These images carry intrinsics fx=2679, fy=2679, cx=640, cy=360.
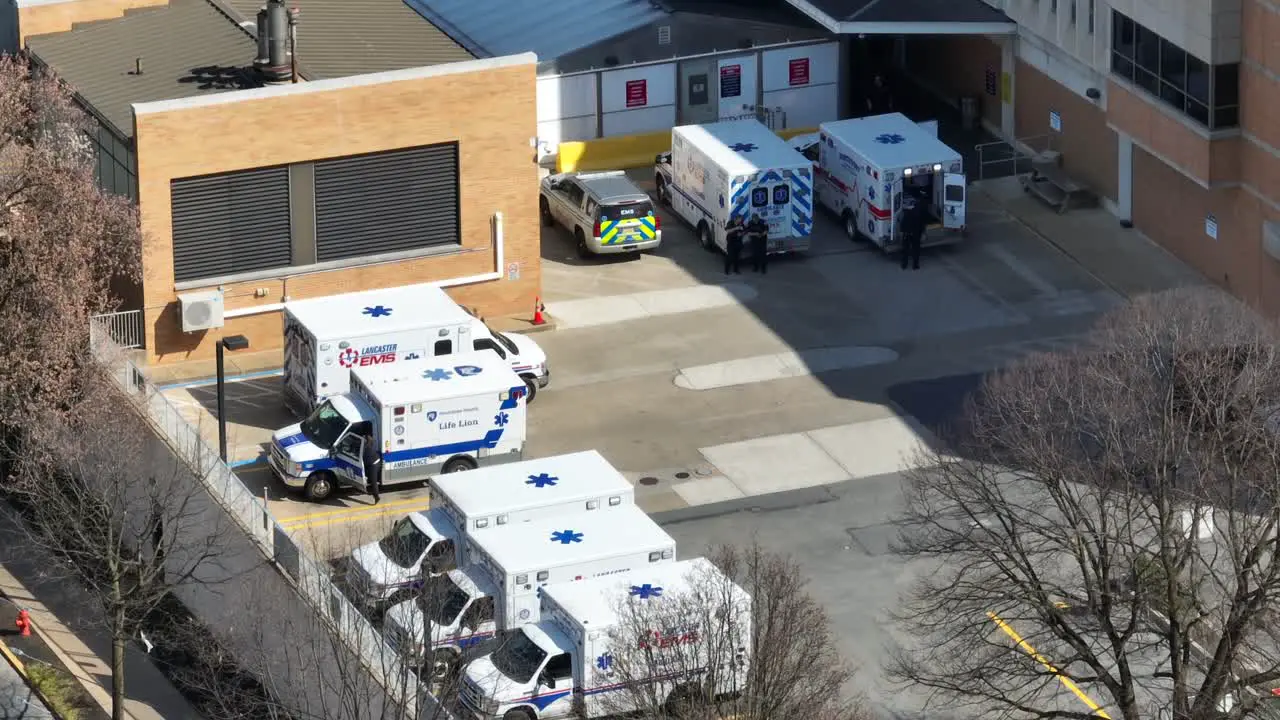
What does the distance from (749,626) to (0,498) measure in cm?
1955

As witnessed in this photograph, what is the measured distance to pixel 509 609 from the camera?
45.1 m

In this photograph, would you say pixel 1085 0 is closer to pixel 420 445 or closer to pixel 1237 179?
pixel 1237 179

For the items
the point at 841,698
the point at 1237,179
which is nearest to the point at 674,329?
the point at 1237,179

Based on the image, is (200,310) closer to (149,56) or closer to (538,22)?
(149,56)

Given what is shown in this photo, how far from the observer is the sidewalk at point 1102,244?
2443 inches

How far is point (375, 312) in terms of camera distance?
55.0m

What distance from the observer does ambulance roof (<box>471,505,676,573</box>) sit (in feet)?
149

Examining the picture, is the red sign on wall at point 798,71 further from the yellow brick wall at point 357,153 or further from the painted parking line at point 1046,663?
the painted parking line at point 1046,663

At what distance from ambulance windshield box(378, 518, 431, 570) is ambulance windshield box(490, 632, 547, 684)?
11.6 ft

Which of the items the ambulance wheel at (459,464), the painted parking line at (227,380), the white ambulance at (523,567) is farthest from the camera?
the painted parking line at (227,380)

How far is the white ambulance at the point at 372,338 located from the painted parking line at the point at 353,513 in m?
3.14

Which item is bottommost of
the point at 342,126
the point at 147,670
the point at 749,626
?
the point at 147,670

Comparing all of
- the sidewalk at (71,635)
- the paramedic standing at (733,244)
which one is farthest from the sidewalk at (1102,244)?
the sidewalk at (71,635)

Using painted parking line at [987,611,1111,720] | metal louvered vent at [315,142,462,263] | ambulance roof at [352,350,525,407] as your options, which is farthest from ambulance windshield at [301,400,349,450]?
painted parking line at [987,611,1111,720]
